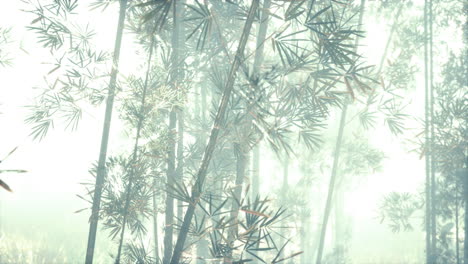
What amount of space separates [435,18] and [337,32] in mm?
6935

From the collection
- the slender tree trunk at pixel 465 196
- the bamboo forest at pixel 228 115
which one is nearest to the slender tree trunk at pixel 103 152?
the bamboo forest at pixel 228 115

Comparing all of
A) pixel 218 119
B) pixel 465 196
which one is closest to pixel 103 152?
pixel 218 119

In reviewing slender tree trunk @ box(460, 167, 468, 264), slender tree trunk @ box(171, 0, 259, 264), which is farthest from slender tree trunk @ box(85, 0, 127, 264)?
slender tree trunk @ box(460, 167, 468, 264)

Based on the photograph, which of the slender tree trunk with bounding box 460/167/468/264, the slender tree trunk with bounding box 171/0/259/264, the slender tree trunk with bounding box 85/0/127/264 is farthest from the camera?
the slender tree trunk with bounding box 460/167/468/264

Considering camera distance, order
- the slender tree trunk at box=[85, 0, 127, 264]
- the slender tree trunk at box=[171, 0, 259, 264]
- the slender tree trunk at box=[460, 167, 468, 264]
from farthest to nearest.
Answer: the slender tree trunk at box=[460, 167, 468, 264] → the slender tree trunk at box=[85, 0, 127, 264] → the slender tree trunk at box=[171, 0, 259, 264]

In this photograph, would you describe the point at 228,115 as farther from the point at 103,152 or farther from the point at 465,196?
the point at 465,196

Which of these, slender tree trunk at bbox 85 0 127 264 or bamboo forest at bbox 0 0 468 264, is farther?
slender tree trunk at bbox 85 0 127 264

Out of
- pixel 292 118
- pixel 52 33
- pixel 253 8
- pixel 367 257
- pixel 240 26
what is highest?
pixel 240 26

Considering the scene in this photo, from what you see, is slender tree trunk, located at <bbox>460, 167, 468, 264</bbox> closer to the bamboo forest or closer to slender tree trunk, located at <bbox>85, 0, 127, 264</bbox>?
the bamboo forest

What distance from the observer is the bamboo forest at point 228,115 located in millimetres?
2834

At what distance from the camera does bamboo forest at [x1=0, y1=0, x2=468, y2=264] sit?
283cm

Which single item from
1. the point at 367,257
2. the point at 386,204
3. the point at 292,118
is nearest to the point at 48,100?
the point at 292,118

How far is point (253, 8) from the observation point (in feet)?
7.81

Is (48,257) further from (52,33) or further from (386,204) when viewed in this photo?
(386,204)
